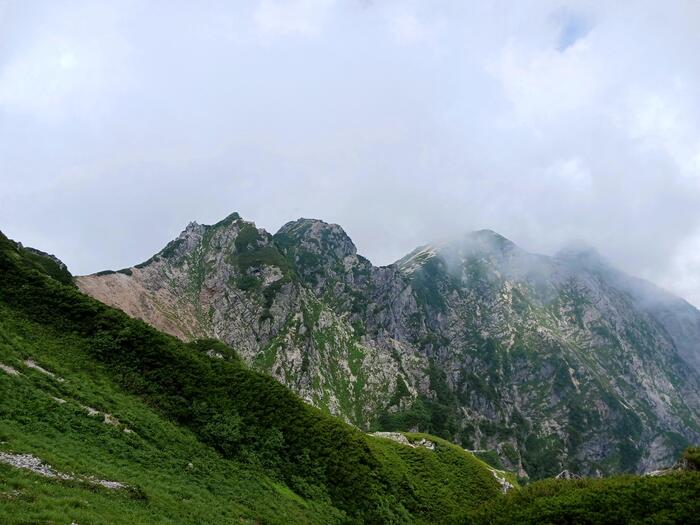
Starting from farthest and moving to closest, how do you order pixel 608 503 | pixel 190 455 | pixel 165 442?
pixel 190 455 < pixel 165 442 < pixel 608 503

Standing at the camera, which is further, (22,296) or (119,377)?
(22,296)

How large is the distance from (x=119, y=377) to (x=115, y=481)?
18.9 metres

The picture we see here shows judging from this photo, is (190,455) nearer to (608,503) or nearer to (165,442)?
(165,442)

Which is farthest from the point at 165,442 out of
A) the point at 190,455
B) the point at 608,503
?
the point at 608,503

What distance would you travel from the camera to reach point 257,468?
133 ft

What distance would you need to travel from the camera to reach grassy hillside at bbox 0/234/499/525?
1011 inches

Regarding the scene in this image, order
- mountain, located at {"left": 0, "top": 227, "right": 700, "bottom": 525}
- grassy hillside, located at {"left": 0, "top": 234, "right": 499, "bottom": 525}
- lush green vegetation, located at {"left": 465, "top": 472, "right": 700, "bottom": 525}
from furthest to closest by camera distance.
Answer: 1. grassy hillside, located at {"left": 0, "top": 234, "right": 499, "bottom": 525}
2. mountain, located at {"left": 0, "top": 227, "right": 700, "bottom": 525}
3. lush green vegetation, located at {"left": 465, "top": 472, "right": 700, "bottom": 525}

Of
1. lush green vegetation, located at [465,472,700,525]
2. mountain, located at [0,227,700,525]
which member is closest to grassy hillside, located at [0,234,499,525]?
mountain, located at [0,227,700,525]

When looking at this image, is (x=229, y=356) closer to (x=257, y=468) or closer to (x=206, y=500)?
(x=257, y=468)

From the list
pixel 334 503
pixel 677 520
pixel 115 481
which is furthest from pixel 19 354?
pixel 677 520

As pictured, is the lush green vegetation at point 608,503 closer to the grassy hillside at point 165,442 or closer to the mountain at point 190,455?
the mountain at point 190,455

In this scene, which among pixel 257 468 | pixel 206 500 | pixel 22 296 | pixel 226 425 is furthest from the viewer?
pixel 22 296

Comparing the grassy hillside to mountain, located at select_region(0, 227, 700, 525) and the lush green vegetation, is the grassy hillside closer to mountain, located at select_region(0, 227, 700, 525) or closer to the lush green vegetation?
mountain, located at select_region(0, 227, 700, 525)

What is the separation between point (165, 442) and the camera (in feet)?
119
